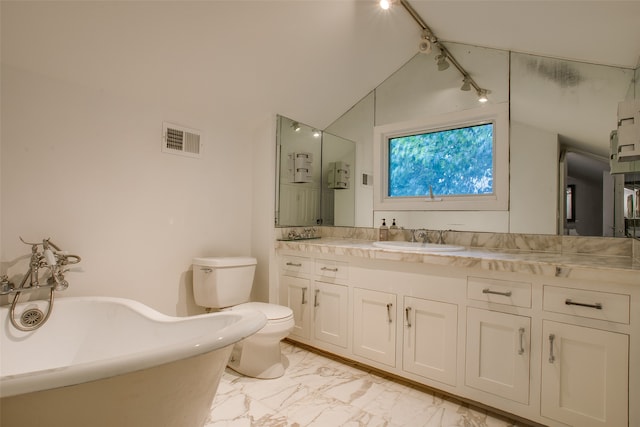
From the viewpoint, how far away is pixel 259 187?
9.07 ft

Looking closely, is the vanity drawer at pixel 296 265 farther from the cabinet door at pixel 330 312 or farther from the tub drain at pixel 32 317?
the tub drain at pixel 32 317

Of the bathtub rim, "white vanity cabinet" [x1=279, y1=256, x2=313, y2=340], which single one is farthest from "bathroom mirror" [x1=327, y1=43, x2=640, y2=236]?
the bathtub rim

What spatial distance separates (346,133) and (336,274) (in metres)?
1.41

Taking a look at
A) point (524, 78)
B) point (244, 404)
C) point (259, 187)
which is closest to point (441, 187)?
point (524, 78)

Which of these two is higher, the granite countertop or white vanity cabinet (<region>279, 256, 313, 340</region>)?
the granite countertop

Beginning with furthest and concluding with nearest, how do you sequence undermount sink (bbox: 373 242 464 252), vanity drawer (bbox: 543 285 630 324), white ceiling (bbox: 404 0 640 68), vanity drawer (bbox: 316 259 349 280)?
vanity drawer (bbox: 316 259 349 280), undermount sink (bbox: 373 242 464 252), white ceiling (bbox: 404 0 640 68), vanity drawer (bbox: 543 285 630 324)

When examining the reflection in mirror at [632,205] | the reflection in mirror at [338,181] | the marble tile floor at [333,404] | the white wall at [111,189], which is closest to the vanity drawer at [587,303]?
the reflection in mirror at [632,205]

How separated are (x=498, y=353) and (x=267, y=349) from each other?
1.36 metres

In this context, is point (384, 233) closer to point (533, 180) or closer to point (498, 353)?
point (533, 180)

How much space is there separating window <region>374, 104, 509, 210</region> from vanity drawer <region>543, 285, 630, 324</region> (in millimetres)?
837

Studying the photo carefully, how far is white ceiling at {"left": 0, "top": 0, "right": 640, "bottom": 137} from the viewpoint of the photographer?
156cm

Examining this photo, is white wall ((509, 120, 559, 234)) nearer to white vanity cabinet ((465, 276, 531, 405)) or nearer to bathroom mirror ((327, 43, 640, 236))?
bathroom mirror ((327, 43, 640, 236))

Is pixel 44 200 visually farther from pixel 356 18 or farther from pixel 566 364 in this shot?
pixel 566 364

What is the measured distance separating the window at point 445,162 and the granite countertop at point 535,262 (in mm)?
451
